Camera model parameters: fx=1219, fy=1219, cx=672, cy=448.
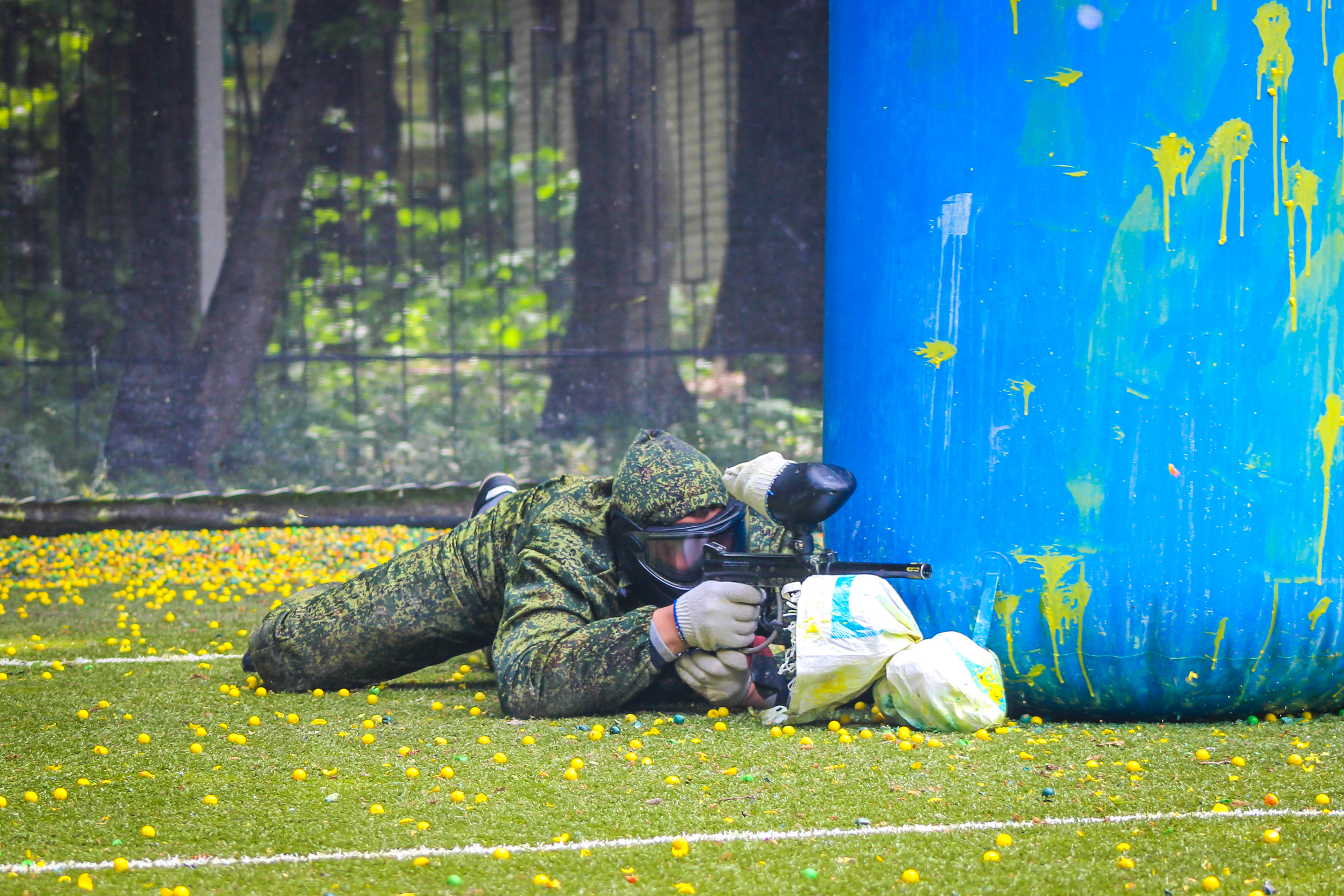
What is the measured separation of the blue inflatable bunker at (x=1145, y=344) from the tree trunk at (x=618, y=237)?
543cm

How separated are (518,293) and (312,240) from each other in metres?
1.47

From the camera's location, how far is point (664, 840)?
97.2 inches

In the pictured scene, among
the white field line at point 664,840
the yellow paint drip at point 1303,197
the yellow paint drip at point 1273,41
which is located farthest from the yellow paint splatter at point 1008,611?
the yellow paint drip at point 1273,41

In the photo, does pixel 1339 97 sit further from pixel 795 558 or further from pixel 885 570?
pixel 795 558

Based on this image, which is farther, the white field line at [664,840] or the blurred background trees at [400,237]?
the blurred background trees at [400,237]

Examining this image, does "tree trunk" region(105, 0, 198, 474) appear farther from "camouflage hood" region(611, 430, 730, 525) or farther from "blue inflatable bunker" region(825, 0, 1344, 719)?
"blue inflatable bunker" region(825, 0, 1344, 719)

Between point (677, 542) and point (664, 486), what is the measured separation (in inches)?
6.7

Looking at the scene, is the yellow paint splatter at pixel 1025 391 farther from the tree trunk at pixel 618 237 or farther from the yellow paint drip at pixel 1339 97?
the tree trunk at pixel 618 237

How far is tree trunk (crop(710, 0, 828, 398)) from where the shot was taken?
870cm

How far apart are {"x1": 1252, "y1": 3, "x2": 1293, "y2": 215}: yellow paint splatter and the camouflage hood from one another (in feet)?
5.63

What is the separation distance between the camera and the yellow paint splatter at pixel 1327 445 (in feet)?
10.3

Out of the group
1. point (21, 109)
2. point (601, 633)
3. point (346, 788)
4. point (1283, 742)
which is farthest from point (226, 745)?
point (21, 109)

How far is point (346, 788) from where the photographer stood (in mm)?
2826

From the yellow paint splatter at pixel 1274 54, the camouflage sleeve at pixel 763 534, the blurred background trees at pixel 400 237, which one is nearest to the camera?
the yellow paint splatter at pixel 1274 54
